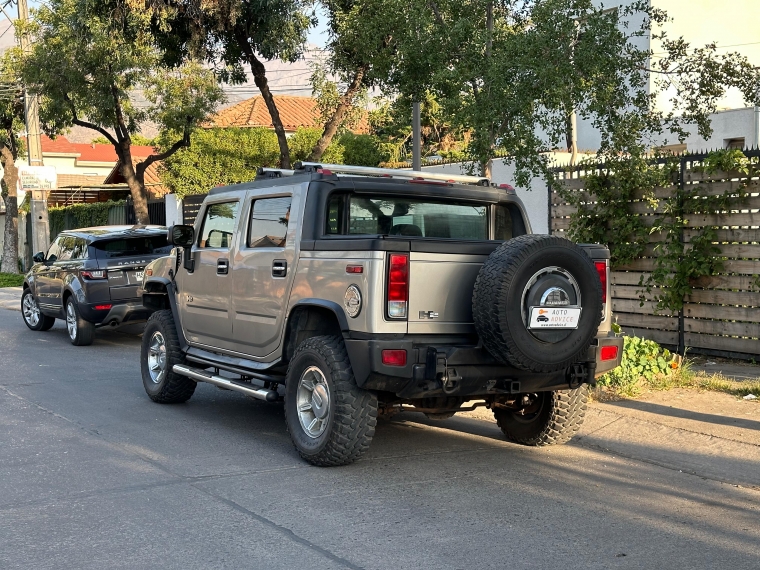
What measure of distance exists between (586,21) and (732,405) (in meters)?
5.11

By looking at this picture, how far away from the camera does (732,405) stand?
8914mm

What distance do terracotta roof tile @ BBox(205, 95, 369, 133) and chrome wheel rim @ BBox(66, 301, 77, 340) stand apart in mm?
26672

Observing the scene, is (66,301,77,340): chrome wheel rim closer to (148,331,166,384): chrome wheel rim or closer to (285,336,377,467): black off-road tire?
(148,331,166,384): chrome wheel rim

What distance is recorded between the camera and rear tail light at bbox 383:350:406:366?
633cm

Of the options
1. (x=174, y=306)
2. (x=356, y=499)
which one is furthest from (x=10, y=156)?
(x=356, y=499)

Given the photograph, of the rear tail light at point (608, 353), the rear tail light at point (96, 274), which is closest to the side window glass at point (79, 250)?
the rear tail light at point (96, 274)

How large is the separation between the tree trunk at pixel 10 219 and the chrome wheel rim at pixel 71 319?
19.9m

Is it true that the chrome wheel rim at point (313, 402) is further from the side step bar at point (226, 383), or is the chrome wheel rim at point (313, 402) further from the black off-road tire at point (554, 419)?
the black off-road tire at point (554, 419)

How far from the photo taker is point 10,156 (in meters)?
35.4

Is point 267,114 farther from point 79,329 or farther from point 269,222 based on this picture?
point 269,222

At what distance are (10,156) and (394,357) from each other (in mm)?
32450

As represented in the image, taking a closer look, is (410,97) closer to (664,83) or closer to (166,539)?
(664,83)

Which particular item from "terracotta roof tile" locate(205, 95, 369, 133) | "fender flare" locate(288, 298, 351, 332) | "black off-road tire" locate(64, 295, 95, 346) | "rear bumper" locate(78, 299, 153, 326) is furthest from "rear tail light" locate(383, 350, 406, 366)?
"terracotta roof tile" locate(205, 95, 369, 133)

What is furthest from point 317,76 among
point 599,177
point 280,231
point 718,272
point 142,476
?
point 142,476
